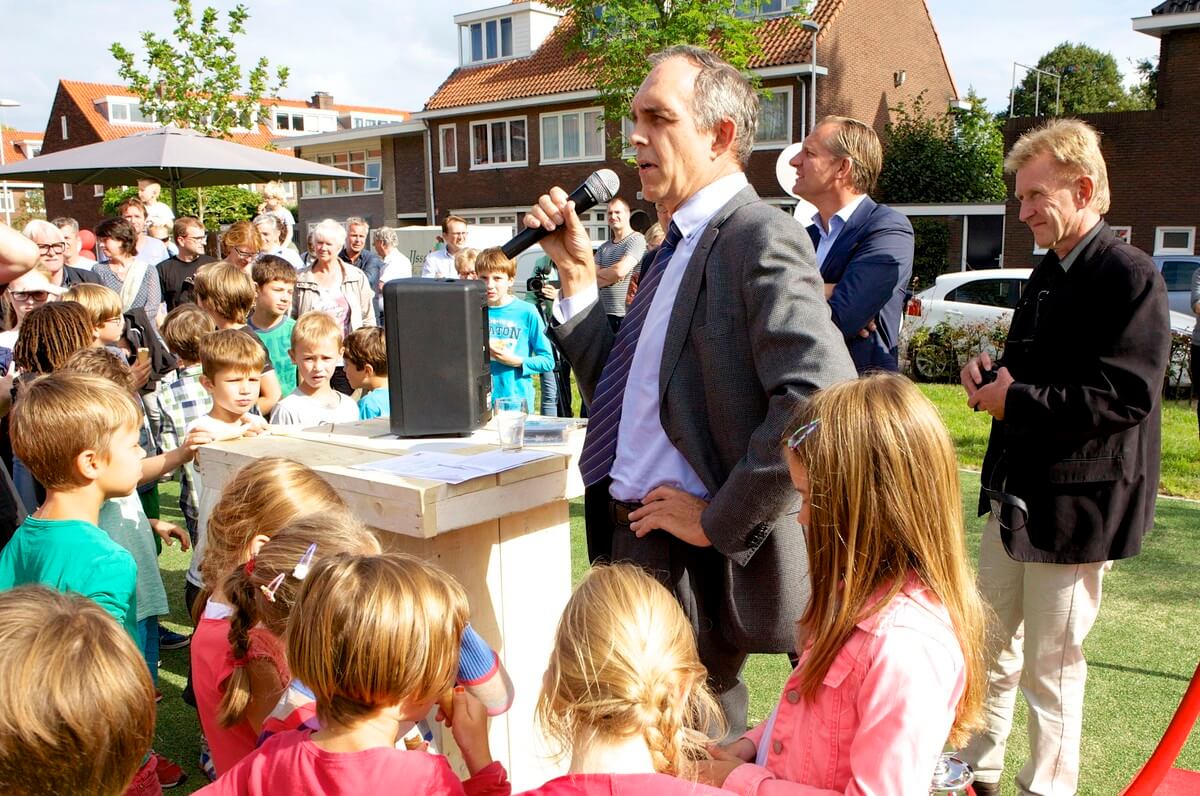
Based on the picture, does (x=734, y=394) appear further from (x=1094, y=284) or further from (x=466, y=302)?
(x=1094, y=284)

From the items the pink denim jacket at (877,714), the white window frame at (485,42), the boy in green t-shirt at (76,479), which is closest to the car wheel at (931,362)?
the boy in green t-shirt at (76,479)

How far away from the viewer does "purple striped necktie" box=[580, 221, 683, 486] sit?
240cm

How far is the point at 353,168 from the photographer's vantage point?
38.3 metres

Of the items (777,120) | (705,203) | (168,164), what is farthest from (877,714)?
(777,120)

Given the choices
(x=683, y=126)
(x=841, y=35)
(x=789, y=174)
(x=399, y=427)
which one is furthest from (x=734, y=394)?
(x=841, y=35)

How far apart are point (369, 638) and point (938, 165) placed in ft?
88.4

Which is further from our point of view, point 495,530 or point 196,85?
point 196,85

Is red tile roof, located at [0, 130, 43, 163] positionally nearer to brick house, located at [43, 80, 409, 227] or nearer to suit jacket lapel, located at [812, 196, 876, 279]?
brick house, located at [43, 80, 409, 227]

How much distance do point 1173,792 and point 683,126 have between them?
2136 mm

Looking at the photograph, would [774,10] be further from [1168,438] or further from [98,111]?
[98,111]

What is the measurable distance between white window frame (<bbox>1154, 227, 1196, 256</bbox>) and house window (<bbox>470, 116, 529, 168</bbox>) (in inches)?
703

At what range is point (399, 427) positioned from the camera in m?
2.87

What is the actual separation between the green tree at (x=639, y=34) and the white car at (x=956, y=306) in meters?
8.01

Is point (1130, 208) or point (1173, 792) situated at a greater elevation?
point (1130, 208)
